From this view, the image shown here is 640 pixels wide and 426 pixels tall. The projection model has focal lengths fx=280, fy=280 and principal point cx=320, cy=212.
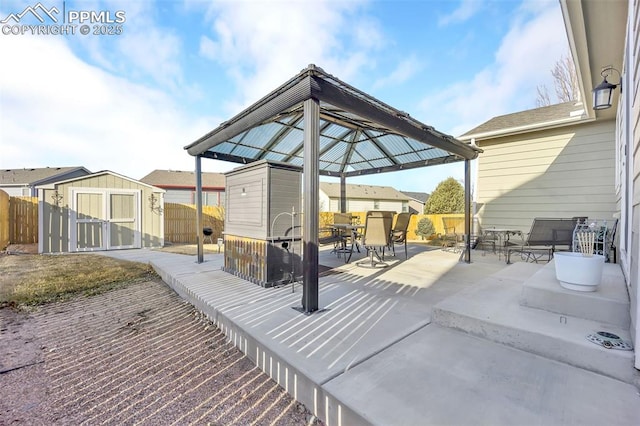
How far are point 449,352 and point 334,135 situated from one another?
19.2 feet

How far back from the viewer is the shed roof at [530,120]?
244 inches

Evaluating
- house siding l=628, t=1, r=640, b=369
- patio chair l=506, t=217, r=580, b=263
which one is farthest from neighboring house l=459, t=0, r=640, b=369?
house siding l=628, t=1, r=640, b=369

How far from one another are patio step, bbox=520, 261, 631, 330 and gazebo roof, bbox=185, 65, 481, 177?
266cm

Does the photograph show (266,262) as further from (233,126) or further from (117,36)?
(117,36)

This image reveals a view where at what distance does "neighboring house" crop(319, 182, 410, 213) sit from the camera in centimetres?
2605

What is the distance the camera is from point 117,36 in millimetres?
6102

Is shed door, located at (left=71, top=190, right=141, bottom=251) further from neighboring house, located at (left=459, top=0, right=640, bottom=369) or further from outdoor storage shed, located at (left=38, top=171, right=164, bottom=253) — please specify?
neighboring house, located at (left=459, top=0, right=640, bottom=369)

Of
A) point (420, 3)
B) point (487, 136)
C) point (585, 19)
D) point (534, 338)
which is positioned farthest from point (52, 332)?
point (487, 136)

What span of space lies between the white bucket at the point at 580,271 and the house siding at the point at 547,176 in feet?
17.2

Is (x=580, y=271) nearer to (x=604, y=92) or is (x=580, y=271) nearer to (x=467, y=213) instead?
(x=604, y=92)

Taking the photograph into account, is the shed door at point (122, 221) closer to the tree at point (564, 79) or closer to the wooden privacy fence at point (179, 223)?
the wooden privacy fence at point (179, 223)

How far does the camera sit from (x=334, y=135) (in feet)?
23.1

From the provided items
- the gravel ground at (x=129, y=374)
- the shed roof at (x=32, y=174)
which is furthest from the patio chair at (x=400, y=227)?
the shed roof at (x=32, y=174)

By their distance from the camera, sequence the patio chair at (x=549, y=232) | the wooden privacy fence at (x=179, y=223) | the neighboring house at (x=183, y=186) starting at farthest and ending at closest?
the neighboring house at (x=183, y=186), the wooden privacy fence at (x=179, y=223), the patio chair at (x=549, y=232)
